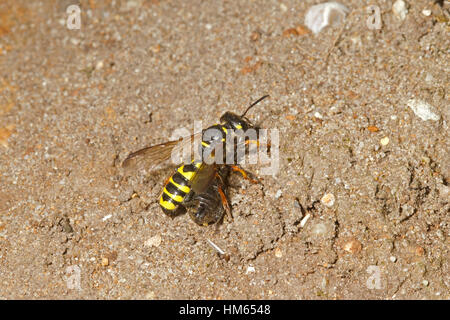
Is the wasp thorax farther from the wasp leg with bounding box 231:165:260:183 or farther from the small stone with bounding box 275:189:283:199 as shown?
the small stone with bounding box 275:189:283:199

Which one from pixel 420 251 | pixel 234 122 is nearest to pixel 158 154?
pixel 234 122

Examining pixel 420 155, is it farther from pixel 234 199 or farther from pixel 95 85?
pixel 95 85

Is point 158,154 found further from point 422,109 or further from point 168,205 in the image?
point 422,109

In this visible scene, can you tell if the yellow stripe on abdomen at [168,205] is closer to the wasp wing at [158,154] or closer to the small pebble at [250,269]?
the wasp wing at [158,154]

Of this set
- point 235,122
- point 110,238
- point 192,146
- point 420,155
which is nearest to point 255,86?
point 235,122

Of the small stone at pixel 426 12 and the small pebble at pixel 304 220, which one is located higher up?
the small stone at pixel 426 12

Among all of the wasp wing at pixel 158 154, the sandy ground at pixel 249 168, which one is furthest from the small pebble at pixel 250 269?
the wasp wing at pixel 158 154
